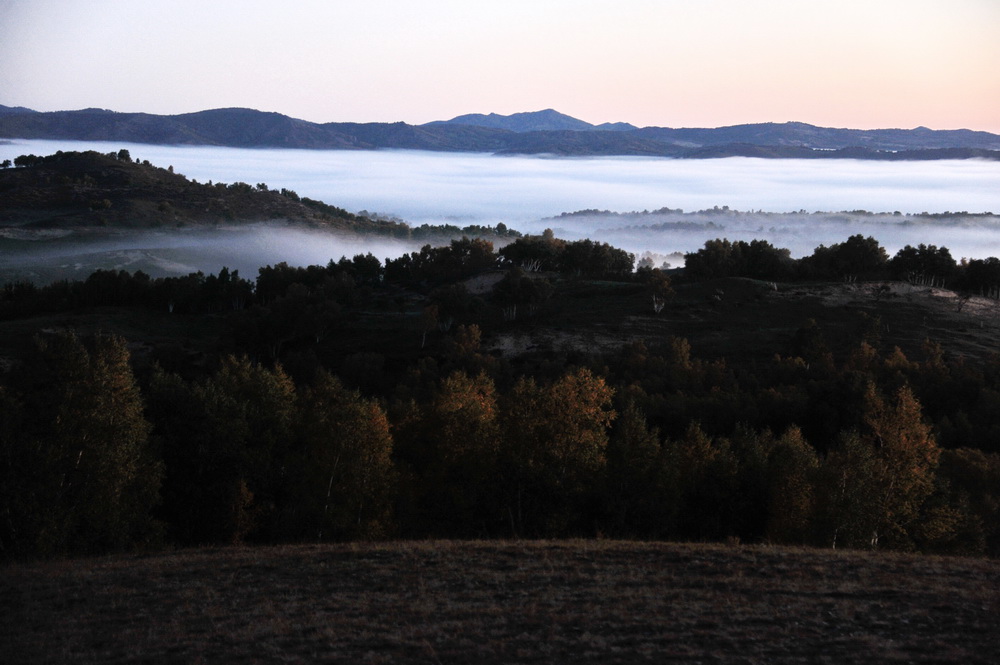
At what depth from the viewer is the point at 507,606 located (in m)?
22.9

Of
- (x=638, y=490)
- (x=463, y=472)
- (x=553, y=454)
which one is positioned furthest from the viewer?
(x=463, y=472)

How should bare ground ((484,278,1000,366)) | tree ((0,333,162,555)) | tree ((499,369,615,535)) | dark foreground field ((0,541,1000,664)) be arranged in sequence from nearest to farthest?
dark foreground field ((0,541,1000,664)) < tree ((0,333,162,555)) < tree ((499,369,615,535)) < bare ground ((484,278,1000,366))

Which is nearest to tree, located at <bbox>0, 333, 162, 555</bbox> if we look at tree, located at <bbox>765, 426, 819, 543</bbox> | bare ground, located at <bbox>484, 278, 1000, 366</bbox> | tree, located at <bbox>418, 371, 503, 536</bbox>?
tree, located at <bbox>418, 371, 503, 536</bbox>

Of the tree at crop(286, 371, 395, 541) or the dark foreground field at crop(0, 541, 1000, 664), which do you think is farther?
the tree at crop(286, 371, 395, 541)

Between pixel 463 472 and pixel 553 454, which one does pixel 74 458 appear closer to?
pixel 463 472

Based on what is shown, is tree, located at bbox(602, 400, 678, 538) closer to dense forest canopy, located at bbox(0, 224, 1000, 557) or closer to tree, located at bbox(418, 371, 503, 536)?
dense forest canopy, located at bbox(0, 224, 1000, 557)

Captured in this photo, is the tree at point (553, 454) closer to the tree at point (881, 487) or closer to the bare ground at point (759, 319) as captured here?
the tree at point (881, 487)

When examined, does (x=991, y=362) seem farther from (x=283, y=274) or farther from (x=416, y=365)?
(x=283, y=274)

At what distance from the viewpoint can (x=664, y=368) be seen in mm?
85000

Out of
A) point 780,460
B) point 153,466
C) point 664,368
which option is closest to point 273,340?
point 664,368

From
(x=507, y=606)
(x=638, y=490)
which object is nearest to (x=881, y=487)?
(x=638, y=490)

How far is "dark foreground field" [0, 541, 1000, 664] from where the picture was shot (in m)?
19.3

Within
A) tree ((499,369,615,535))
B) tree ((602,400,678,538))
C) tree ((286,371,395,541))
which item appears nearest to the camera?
tree ((286,371,395,541))

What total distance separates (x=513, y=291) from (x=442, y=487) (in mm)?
88223
